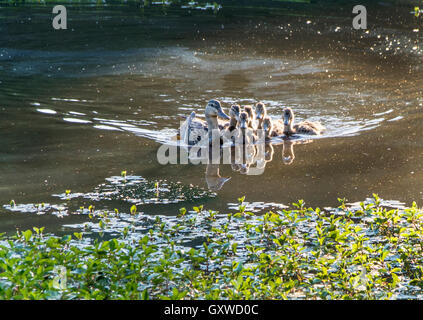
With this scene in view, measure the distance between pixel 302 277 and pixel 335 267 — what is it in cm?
36

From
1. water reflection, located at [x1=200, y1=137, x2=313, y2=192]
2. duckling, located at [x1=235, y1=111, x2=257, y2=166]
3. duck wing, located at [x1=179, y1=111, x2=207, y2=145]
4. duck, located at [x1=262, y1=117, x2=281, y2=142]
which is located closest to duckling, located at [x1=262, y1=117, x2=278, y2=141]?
duck, located at [x1=262, y1=117, x2=281, y2=142]

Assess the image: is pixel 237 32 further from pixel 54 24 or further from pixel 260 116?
pixel 260 116

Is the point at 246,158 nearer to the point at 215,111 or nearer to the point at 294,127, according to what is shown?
the point at 215,111

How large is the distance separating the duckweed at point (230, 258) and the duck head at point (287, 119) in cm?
432

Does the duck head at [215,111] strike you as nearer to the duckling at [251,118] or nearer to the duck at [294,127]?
the duckling at [251,118]

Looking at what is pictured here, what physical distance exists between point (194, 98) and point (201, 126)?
2.65 metres

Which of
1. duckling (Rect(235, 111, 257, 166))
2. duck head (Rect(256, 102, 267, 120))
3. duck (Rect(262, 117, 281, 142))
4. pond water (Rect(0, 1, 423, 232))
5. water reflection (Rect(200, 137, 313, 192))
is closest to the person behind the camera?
pond water (Rect(0, 1, 423, 232))

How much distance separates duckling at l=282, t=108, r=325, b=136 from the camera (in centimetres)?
1169

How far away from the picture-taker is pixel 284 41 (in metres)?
→ 20.1

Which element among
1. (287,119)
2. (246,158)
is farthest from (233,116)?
(246,158)

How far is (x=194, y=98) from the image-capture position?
14.1 metres

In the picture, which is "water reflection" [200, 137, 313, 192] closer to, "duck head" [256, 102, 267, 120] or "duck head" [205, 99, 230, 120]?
"duck head" [256, 102, 267, 120]

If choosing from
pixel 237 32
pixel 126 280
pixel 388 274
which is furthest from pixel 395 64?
pixel 126 280

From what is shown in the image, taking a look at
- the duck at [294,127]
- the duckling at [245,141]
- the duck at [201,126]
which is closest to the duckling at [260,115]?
the duckling at [245,141]
